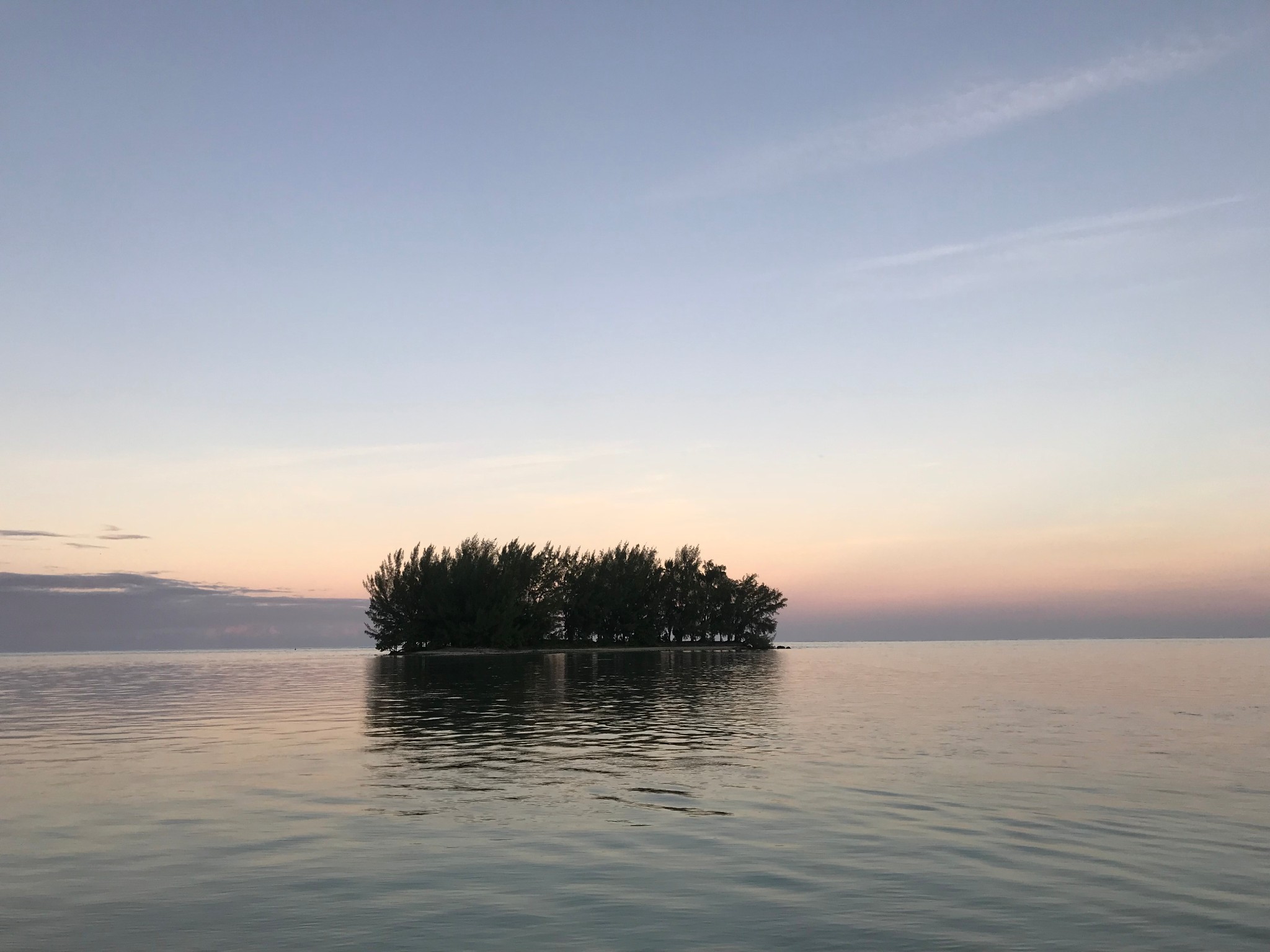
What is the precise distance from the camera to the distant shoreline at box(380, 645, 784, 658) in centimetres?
15038

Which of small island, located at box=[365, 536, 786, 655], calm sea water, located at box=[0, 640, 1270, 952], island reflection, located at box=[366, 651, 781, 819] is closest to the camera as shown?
calm sea water, located at box=[0, 640, 1270, 952]

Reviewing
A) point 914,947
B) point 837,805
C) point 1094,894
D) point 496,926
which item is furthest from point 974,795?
point 496,926

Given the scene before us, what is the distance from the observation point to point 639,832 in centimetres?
1800

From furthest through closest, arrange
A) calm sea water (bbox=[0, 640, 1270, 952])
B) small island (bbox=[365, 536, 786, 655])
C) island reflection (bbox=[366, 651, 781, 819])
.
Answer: small island (bbox=[365, 536, 786, 655])
island reflection (bbox=[366, 651, 781, 819])
calm sea water (bbox=[0, 640, 1270, 952])

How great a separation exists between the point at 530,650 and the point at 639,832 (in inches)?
5943

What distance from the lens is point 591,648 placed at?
178 metres

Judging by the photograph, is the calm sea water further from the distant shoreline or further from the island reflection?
the distant shoreline

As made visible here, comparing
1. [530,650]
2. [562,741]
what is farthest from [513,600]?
[562,741]

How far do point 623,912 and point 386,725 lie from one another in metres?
28.5

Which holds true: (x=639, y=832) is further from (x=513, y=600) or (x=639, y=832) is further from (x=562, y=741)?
(x=513, y=600)

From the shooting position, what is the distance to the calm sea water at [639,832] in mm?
12281

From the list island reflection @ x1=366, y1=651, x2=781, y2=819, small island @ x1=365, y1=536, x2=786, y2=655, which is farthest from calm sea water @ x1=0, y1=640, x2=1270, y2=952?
small island @ x1=365, y1=536, x2=786, y2=655

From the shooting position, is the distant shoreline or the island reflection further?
the distant shoreline

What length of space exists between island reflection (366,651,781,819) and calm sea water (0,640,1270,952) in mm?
210
